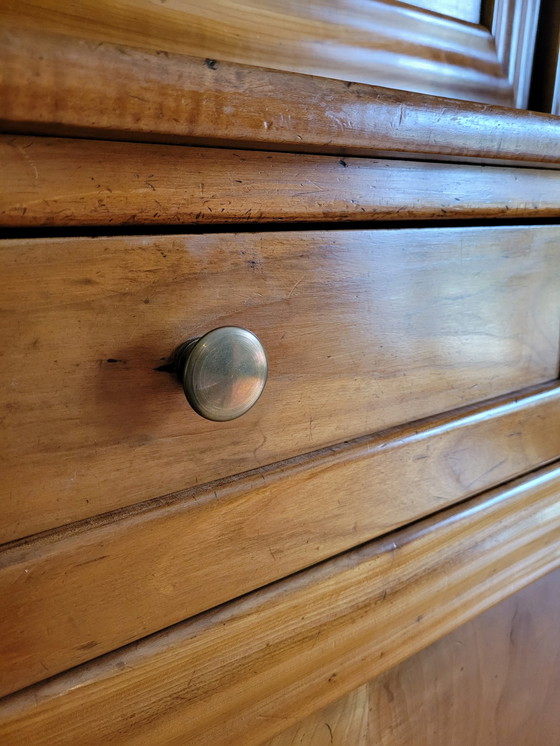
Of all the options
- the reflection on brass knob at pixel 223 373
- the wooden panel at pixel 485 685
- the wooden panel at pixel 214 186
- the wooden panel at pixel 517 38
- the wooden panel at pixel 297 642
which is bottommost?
the wooden panel at pixel 485 685

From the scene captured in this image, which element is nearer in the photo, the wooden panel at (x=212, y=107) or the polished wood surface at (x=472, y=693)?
the wooden panel at (x=212, y=107)

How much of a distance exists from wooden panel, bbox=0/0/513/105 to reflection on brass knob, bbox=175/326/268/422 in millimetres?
123

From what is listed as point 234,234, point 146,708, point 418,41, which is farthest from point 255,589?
point 418,41

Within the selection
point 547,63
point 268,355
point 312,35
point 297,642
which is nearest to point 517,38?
point 547,63

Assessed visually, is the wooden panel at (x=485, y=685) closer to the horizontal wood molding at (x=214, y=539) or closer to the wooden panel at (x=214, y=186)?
the horizontal wood molding at (x=214, y=539)

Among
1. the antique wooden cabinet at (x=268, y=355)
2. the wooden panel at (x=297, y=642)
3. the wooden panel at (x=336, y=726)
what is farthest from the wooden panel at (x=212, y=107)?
the wooden panel at (x=336, y=726)

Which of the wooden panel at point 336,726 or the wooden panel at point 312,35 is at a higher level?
the wooden panel at point 312,35

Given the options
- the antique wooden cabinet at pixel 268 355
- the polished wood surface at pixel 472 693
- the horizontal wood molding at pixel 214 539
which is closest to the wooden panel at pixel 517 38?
the antique wooden cabinet at pixel 268 355

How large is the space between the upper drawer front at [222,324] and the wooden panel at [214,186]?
0.04 feet

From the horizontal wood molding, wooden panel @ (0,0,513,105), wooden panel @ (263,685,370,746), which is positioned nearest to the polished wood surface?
wooden panel @ (263,685,370,746)

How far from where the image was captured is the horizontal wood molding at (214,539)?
244 mm

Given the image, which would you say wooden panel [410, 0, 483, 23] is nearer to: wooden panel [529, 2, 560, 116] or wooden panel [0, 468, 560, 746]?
wooden panel [529, 2, 560, 116]

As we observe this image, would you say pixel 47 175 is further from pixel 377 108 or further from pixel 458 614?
pixel 458 614

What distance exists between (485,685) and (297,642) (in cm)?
21
